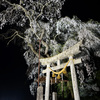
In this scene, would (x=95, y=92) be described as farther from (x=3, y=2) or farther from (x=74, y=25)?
(x=3, y=2)

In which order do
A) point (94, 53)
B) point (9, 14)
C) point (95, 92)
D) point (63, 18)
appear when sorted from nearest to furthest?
point (95, 92) < point (94, 53) < point (63, 18) < point (9, 14)

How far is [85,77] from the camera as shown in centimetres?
678

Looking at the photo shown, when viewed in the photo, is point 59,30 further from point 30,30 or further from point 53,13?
point 30,30

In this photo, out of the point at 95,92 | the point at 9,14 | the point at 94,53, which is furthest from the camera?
the point at 9,14

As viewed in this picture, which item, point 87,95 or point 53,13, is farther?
point 53,13

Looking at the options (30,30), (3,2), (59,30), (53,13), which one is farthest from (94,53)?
(3,2)

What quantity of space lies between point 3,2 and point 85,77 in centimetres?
865

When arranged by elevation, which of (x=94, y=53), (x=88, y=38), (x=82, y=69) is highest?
(x=88, y=38)

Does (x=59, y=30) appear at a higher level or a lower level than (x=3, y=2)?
lower

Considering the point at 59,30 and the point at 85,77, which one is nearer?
the point at 85,77

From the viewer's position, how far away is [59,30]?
7316 mm

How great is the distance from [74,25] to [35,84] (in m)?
5.80

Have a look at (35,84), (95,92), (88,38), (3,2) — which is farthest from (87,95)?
(3,2)

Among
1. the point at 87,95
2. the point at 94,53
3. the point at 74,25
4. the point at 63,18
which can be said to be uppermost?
the point at 63,18
